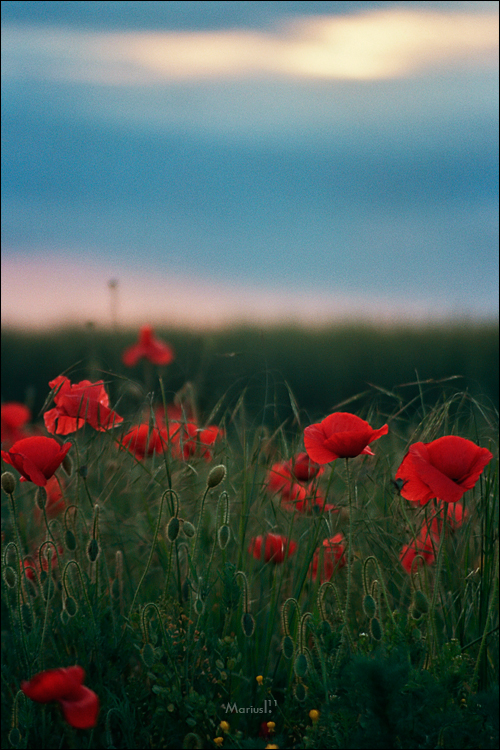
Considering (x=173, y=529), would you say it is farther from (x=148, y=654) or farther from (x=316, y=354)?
(x=316, y=354)

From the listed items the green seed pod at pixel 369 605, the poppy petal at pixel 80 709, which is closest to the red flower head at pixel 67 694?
the poppy petal at pixel 80 709

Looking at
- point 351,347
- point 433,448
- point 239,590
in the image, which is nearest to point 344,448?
point 433,448

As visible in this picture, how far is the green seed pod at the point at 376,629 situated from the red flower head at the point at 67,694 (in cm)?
40

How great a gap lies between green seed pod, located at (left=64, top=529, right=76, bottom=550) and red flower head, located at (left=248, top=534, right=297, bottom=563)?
34 cm

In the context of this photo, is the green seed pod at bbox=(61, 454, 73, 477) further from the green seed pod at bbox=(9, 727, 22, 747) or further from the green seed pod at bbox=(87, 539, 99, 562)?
the green seed pod at bbox=(9, 727, 22, 747)

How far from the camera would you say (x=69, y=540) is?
4.25 ft

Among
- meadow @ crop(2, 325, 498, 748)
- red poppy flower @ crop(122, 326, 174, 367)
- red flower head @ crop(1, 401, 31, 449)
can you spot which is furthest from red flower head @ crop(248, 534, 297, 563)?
red poppy flower @ crop(122, 326, 174, 367)

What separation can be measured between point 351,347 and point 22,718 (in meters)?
5.25

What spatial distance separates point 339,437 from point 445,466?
0.53 feet

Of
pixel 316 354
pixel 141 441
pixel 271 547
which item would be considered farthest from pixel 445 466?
pixel 316 354

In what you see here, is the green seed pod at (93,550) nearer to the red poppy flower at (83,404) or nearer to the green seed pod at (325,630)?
the red poppy flower at (83,404)

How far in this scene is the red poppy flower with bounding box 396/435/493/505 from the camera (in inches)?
40.3

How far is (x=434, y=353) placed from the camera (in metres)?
6.04

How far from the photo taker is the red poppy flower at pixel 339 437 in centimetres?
107
